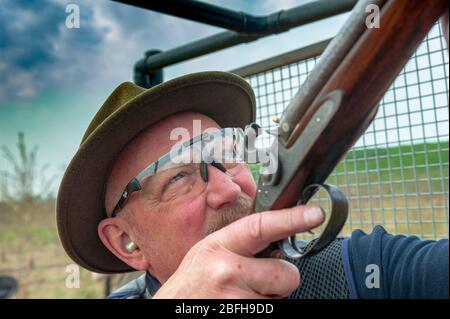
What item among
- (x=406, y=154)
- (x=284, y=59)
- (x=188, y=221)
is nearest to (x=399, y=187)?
(x=406, y=154)

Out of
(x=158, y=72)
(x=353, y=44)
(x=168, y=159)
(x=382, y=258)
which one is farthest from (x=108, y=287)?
(x=353, y=44)

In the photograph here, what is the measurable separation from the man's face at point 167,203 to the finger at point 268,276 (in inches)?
13.7

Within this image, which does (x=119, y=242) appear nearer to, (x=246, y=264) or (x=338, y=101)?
(x=246, y=264)

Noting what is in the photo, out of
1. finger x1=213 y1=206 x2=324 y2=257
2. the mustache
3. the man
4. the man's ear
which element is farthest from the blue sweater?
the man's ear

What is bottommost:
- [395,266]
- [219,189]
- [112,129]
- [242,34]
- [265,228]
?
[395,266]

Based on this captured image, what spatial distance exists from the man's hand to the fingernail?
0.01 metres

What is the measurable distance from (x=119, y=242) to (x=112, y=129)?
0.37m

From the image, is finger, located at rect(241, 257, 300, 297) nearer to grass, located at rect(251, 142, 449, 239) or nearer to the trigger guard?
the trigger guard

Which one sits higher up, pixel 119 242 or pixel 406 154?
pixel 406 154

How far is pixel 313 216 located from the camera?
2.52ft

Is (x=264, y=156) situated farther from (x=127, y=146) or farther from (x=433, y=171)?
(x=433, y=171)

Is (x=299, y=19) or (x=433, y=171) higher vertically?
(x=299, y=19)

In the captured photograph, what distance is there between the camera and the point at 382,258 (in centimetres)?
116
